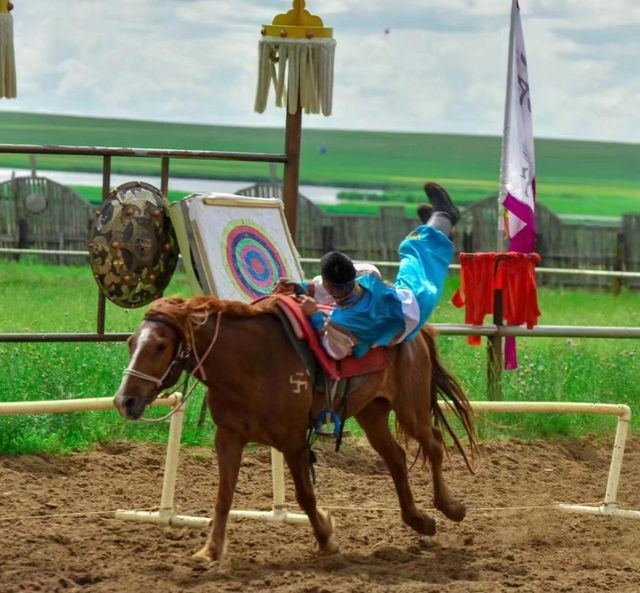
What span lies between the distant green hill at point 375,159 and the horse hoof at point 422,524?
65454mm

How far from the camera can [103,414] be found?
9.83m

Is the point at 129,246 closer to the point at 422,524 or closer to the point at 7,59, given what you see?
the point at 7,59

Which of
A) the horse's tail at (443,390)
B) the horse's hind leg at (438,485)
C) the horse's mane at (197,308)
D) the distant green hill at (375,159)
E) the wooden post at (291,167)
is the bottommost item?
the horse's hind leg at (438,485)

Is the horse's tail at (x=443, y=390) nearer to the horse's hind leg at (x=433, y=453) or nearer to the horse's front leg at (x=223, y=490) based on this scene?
the horse's hind leg at (x=433, y=453)

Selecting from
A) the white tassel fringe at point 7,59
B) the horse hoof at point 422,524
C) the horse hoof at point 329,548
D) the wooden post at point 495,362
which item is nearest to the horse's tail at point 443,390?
the horse hoof at point 422,524

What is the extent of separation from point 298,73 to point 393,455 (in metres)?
2.96

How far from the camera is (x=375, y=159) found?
116562 mm

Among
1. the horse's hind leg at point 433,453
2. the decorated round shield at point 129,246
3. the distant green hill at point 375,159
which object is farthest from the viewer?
the distant green hill at point 375,159

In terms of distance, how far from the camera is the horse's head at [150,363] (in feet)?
20.6

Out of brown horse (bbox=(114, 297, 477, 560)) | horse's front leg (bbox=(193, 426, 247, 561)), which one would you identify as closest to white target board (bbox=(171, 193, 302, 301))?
brown horse (bbox=(114, 297, 477, 560))

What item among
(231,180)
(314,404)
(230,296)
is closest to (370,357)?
(314,404)

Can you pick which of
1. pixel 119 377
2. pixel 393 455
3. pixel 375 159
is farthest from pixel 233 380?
pixel 375 159

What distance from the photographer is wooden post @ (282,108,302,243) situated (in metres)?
9.61

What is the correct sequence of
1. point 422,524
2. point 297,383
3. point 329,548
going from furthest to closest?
1. point 422,524
2. point 329,548
3. point 297,383
